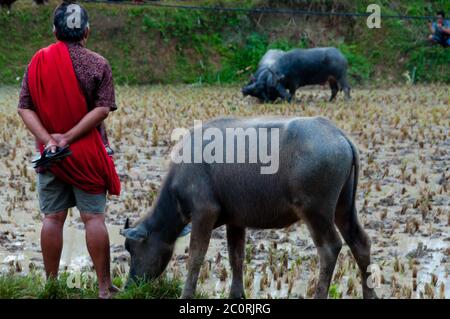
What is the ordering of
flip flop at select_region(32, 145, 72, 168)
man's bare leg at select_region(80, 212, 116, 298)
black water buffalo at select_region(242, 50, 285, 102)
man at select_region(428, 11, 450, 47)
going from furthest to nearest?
man at select_region(428, 11, 450, 47) → black water buffalo at select_region(242, 50, 285, 102) → man's bare leg at select_region(80, 212, 116, 298) → flip flop at select_region(32, 145, 72, 168)

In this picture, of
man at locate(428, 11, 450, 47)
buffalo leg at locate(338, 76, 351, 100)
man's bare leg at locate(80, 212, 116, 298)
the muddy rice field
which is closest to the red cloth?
man's bare leg at locate(80, 212, 116, 298)

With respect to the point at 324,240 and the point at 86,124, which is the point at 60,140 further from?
the point at 324,240

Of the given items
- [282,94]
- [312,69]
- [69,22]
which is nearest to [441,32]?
[312,69]

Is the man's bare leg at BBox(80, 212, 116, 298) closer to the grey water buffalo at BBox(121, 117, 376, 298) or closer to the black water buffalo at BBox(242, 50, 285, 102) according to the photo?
the grey water buffalo at BBox(121, 117, 376, 298)

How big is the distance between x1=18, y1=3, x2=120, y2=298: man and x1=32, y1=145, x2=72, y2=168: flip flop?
3 cm

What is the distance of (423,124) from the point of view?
10656 millimetres

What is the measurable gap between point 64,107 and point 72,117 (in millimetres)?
64

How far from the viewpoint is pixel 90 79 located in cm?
394

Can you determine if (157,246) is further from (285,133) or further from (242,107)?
(242,107)

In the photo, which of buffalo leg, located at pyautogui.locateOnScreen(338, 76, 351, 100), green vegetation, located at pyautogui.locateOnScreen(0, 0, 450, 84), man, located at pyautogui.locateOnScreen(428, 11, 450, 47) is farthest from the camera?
green vegetation, located at pyautogui.locateOnScreen(0, 0, 450, 84)

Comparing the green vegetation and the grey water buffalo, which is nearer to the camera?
the grey water buffalo

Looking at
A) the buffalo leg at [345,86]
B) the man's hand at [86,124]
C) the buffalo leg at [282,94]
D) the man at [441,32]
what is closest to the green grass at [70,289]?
the man's hand at [86,124]

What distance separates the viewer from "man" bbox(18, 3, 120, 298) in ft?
12.8

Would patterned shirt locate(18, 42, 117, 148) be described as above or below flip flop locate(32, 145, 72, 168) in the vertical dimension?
above
